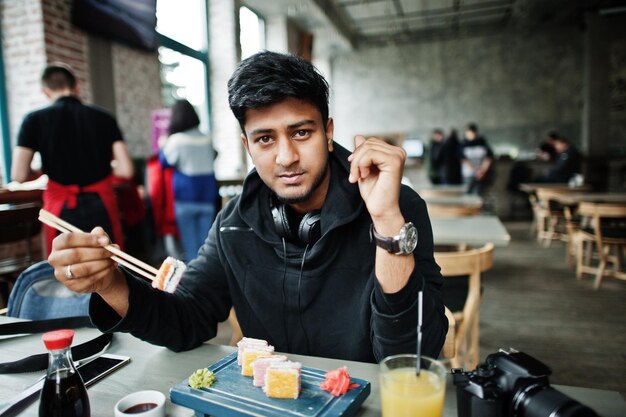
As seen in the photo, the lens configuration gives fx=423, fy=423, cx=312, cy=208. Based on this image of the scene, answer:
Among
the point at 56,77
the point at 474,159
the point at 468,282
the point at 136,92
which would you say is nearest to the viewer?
the point at 468,282

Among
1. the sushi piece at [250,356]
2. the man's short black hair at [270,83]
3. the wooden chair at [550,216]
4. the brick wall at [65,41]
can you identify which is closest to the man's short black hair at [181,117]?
the brick wall at [65,41]

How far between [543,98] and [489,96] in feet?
4.16

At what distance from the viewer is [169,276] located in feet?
2.91

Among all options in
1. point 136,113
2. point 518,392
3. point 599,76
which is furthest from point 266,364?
point 599,76

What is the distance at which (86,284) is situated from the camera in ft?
3.16

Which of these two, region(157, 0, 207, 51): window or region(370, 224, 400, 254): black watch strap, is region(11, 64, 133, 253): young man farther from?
region(157, 0, 207, 51): window

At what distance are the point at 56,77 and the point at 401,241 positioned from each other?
266 cm

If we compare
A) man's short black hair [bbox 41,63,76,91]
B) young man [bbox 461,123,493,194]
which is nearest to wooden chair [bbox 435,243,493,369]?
man's short black hair [bbox 41,63,76,91]

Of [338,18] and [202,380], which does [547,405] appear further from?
[338,18]

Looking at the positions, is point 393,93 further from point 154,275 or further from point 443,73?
point 154,275

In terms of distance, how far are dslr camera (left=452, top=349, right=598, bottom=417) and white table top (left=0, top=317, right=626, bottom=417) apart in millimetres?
141

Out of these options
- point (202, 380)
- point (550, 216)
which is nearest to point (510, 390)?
point (202, 380)

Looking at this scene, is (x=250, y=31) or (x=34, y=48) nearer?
(x=34, y=48)

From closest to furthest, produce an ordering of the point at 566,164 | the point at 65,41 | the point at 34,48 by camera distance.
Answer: the point at 34,48
the point at 65,41
the point at 566,164
